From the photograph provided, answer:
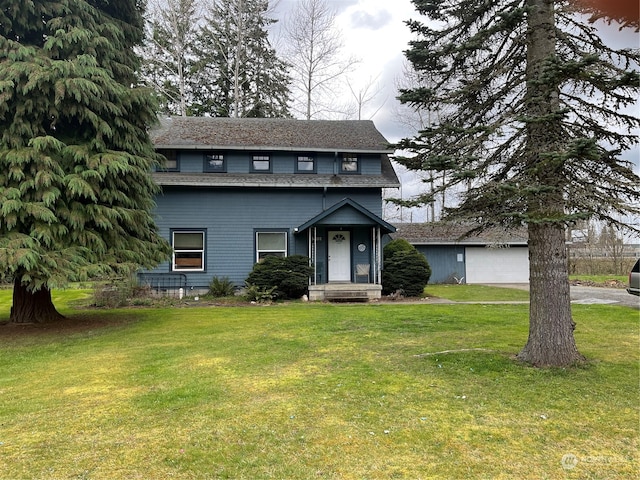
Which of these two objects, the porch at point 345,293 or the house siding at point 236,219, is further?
the house siding at point 236,219

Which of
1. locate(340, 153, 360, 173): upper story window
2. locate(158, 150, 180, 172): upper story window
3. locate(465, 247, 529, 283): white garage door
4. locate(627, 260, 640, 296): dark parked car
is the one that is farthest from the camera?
locate(465, 247, 529, 283): white garage door

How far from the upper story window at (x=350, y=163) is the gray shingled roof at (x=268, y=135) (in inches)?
17.9

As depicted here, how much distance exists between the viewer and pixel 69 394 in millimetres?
4949

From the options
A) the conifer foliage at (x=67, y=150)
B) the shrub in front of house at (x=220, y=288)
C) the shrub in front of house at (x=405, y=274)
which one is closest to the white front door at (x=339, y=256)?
the shrub in front of house at (x=405, y=274)

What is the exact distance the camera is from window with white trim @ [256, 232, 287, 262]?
1638 centimetres

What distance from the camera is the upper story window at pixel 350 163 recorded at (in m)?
17.2

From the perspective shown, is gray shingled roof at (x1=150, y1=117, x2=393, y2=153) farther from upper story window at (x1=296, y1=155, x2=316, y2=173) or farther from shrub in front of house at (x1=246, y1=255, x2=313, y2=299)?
Result: shrub in front of house at (x1=246, y1=255, x2=313, y2=299)

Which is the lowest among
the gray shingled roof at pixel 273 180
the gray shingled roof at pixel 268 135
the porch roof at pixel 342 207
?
the porch roof at pixel 342 207

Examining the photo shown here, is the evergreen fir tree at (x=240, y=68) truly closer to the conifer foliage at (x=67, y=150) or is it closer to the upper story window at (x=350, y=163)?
the upper story window at (x=350, y=163)

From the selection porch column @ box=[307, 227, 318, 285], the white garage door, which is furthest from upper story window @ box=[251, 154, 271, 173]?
the white garage door

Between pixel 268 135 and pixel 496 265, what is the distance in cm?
1373

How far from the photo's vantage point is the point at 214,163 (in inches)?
658

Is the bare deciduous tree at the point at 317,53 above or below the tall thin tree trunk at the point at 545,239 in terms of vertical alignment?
above

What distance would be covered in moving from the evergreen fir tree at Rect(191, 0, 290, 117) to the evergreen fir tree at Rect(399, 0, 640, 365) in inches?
980
